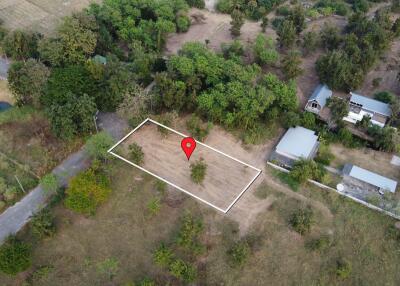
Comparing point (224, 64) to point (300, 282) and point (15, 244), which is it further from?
point (15, 244)

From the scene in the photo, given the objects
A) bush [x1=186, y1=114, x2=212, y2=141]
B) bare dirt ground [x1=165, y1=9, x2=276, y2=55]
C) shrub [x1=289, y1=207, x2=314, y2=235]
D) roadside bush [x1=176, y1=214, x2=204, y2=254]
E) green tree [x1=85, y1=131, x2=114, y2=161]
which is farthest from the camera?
bare dirt ground [x1=165, y1=9, x2=276, y2=55]

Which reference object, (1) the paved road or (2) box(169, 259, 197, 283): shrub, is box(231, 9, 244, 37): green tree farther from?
(2) box(169, 259, 197, 283): shrub

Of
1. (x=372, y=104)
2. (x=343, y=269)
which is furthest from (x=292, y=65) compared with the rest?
(x=343, y=269)

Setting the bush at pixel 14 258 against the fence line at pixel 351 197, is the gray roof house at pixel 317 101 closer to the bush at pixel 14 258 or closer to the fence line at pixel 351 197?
the fence line at pixel 351 197

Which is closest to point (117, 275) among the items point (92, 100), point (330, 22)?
point (92, 100)

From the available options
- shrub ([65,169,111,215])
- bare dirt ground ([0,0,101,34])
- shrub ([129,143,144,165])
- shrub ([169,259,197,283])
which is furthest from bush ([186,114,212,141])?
bare dirt ground ([0,0,101,34])
